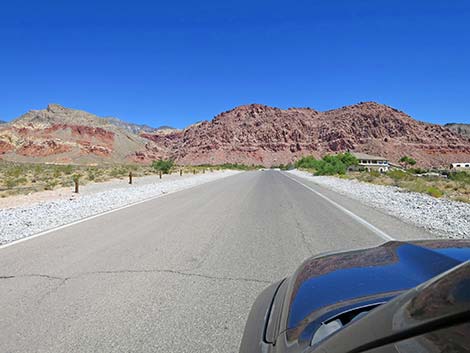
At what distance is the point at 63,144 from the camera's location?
115750 mm

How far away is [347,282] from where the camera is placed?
2.39 metres

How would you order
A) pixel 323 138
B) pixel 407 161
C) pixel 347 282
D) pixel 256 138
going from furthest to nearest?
1. pixel 256 138
2. pixel 323 138
3. pixel 407 161
4. pixel 347 282

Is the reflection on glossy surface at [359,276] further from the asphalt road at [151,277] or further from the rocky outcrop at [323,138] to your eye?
the rocky outcrop at [323,138]

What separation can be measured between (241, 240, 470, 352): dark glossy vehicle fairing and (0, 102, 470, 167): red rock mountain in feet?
391

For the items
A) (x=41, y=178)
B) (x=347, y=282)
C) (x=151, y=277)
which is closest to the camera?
(x=347, y=282)

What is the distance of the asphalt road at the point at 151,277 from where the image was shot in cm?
339

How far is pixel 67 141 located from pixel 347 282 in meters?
131

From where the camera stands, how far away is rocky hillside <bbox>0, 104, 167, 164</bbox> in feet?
365

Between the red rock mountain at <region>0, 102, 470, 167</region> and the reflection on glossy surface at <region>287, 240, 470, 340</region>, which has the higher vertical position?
the red rock mountain at <region>0, 102, 470, 167</region>

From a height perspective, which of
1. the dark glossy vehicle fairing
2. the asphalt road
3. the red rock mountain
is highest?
the red rock mountain

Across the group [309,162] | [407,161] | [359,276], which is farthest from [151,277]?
[407,161]

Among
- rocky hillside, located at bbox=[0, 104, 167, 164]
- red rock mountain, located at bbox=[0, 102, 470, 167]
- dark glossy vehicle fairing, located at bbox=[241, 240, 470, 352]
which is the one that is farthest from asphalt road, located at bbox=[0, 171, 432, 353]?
red rock mountain, located at bbox=[0, 102, 470, 167]

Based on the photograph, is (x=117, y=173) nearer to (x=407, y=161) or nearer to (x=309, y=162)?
(x=309, y=162)

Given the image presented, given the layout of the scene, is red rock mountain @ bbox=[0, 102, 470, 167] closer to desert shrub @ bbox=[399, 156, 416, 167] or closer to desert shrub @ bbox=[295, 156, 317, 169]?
desert shrub @ bbox=[399, 156, 416, 167]
